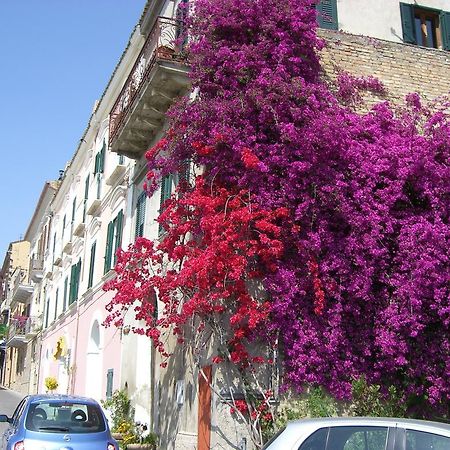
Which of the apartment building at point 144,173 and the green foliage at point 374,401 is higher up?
the apartment building at point 144,173

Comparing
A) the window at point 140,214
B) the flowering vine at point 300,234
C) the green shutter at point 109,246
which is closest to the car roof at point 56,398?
the flowering vine at point 300,234

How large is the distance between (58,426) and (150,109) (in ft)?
26.4

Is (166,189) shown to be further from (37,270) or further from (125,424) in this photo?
(37,270)

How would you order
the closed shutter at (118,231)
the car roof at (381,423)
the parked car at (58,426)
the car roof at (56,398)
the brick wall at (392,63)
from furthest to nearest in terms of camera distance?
the closed shutter at (118,231) < the brick wall at (392,63) < the car roof at (56,398) < the parked car at (58,426) < the car roof at (381,423)

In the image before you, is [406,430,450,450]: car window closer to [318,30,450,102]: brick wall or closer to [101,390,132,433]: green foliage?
[318,30,450,102]: brick wall

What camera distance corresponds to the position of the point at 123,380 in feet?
56.5

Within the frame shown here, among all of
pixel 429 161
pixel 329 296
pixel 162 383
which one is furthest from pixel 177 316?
pixel 429 161

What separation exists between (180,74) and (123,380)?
8627mm

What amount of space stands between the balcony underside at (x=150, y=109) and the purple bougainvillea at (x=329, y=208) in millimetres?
1385

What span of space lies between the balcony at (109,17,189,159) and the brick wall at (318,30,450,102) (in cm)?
325

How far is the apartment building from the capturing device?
12953mm

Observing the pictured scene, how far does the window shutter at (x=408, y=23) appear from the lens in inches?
588

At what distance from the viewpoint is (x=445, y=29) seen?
15227 mm

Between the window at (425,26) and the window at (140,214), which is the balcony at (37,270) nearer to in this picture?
the window at (140,214)
